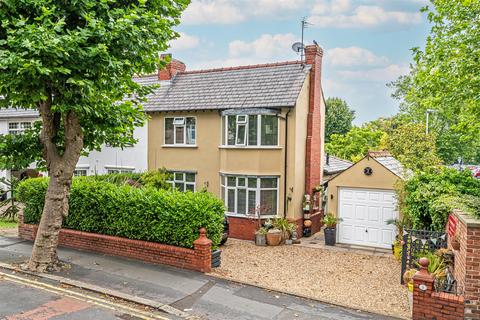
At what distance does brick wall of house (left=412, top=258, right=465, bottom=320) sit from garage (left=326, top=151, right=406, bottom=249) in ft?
27.2

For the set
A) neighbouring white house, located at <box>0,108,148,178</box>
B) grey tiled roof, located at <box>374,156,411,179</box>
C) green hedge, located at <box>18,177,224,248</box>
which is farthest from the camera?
neighbouring white house, located at <box>0,108,148,178</box>

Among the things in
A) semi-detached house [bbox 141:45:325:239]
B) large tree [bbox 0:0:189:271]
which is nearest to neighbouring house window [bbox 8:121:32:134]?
semi-detached house [bbox 141:45:325:239]

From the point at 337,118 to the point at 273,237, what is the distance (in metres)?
35.0

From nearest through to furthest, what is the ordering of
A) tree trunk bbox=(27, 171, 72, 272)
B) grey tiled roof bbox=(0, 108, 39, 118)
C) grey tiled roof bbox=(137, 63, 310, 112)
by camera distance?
tree trunk bbox=(27, 171, 72, 272) → grey tiled roof bbox=(137, 63, 310, 112) → grey tiled roof bbox=(0, 108, 39, 118)

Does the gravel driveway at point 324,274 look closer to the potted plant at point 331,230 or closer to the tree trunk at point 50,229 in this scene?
the potted plant at point 331,230

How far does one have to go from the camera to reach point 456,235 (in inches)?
336

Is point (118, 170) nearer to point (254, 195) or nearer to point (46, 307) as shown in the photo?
point (254, 195)

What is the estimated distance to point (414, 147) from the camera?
21.5m

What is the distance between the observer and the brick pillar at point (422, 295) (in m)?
7.73

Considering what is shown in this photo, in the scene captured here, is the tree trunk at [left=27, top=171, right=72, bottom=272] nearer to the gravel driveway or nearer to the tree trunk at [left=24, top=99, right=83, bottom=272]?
the tree trunk at [left=24, top=99, right=83, bottom=272]

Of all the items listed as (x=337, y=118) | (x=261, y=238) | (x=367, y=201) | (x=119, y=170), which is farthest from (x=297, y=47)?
(x=337, y=118)

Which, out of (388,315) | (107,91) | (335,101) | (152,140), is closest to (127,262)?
(107,91)

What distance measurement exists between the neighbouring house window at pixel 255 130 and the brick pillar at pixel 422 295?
10246 millimetres

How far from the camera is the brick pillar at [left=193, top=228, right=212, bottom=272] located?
10727mm
